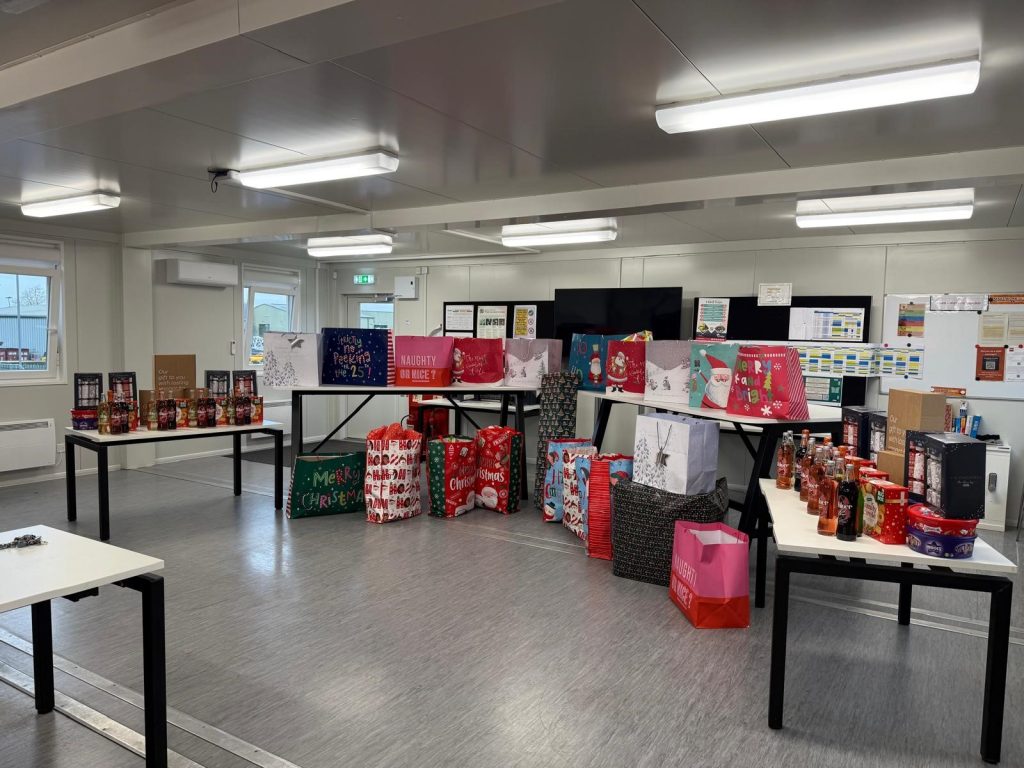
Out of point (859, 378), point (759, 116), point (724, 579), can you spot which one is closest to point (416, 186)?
point (759, 116)

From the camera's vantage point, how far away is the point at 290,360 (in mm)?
5523

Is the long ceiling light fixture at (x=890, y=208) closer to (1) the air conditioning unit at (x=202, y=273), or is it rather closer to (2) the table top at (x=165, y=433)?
(2) the table top at (x=165, y=433)

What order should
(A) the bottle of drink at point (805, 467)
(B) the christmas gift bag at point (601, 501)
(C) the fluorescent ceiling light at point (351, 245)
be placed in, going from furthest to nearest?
1. (C) the fluorescent ceiling light at point (351, 245)
2. (B) the christmas gift bag at point (601, 501)
3. (A) the bottle of drink at point (805, 467)

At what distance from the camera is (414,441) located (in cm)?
523

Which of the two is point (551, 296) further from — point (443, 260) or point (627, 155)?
point (627, 155)

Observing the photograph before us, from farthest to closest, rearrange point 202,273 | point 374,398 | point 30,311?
point 374,398 → point 202,273 → point 30,311

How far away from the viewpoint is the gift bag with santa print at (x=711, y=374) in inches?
165

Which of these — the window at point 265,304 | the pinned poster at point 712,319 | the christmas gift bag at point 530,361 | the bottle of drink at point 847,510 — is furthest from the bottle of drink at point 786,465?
the window at point 265,304

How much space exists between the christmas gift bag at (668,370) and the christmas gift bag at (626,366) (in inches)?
9.1

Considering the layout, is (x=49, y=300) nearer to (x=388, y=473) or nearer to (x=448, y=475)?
(x=388, y=473)

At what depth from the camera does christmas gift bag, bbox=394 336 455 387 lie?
5840 mm

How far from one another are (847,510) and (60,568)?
2.66 metres

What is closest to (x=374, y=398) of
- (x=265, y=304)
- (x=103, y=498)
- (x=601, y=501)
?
(x=265, y=304)

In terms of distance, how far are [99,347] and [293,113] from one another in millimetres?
5280
